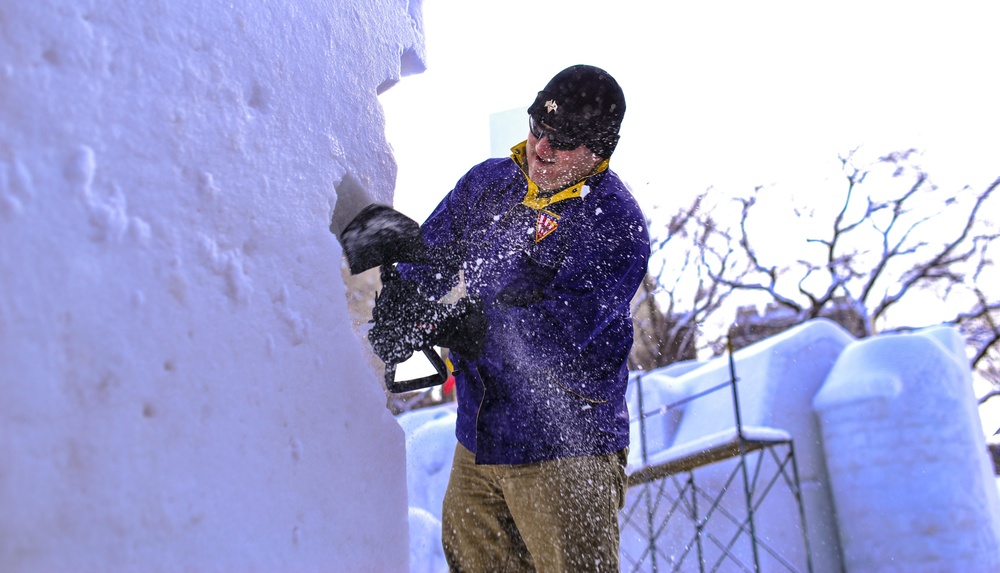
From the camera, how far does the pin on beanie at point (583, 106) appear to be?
170 centimetres

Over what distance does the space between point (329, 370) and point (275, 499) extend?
0.94 ft

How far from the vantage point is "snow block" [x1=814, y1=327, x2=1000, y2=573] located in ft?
20.6

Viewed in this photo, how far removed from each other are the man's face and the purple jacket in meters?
0.03

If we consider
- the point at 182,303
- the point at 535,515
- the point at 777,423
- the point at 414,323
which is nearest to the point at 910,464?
the point at 777,423

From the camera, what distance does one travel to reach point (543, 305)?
1661mm

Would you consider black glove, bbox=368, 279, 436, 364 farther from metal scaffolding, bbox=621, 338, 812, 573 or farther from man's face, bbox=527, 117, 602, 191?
metal scaffolding, bbox=621, 338, 812, 573

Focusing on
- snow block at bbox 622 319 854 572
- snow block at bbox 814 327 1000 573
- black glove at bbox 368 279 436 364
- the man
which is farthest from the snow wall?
snow block at bbox 814 327 1000 573

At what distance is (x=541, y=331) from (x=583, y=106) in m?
0.55

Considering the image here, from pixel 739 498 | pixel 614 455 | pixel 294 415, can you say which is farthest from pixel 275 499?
pixel 739 498

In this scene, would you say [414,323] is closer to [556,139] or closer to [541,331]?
[541,331]

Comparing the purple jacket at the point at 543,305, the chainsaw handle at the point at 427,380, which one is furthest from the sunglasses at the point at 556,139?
the chainsaw handle at the point at 427,380

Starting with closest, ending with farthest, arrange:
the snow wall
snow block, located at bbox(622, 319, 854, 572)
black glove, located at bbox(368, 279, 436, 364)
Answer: the snow wall → black glove, located at bbox(368, 279, 436, 364) → snow block, located at bbox(622, 319, 854, 572)

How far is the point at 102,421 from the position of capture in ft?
3.03

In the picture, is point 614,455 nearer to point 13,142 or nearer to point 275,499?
point 275,499
